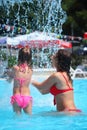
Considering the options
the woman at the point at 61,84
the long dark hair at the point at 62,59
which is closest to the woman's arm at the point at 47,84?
the woman at the point at 61,84

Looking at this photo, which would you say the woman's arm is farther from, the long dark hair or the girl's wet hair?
the girl's wet hair

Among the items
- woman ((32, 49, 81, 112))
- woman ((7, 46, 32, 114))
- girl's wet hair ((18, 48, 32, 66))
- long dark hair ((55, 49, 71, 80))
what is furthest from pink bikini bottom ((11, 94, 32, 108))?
long dark hair ((55, 49, 71, 80))

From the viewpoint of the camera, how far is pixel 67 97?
583 centimetres

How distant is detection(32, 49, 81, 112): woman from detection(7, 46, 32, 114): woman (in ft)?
0.82

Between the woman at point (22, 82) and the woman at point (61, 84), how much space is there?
251mm

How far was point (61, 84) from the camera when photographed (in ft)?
19.1

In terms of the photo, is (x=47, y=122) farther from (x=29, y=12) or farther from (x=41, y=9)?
(x=29, y=12)

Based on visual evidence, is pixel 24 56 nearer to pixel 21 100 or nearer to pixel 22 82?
pixel 22 82

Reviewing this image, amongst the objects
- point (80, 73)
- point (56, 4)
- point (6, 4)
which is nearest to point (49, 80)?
point (80, 73)

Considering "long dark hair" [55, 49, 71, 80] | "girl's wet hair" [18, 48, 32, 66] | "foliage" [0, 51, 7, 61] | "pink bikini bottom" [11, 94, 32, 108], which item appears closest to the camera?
"long dark hair" [55, 49, 71, 80]

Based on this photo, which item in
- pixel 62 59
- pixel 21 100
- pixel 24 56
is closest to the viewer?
pixel 62 59

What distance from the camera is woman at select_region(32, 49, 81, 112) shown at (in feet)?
18.9

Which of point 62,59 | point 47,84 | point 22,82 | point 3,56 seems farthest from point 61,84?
point 3,56

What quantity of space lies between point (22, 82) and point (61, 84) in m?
0.54
